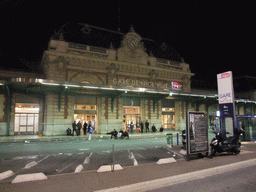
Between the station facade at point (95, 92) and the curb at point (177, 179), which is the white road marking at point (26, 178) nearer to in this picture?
the curb at point (177, 179)

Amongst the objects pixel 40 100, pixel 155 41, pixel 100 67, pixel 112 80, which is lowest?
pixel 40 100

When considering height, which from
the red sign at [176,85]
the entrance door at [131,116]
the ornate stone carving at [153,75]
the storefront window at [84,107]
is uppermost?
the ornate stone carving at [153,75]

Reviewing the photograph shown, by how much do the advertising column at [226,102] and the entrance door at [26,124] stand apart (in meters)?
20.2

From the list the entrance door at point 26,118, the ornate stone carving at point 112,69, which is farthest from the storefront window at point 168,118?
the entrance door at point 26,118

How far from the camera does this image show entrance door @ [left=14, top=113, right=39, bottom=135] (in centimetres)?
2201

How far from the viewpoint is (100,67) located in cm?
2547

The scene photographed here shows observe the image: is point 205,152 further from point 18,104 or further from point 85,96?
point 18,104

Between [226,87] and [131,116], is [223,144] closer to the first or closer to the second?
[226,87]

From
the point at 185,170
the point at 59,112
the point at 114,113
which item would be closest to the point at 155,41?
the point at 114,113

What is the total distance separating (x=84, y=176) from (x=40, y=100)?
19404mm

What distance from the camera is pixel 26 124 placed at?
22516mm

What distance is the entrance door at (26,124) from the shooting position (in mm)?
22011

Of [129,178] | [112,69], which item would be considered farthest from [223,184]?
[112,69]

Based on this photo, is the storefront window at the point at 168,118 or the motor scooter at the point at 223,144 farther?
the storefront window at the point at 168,118
